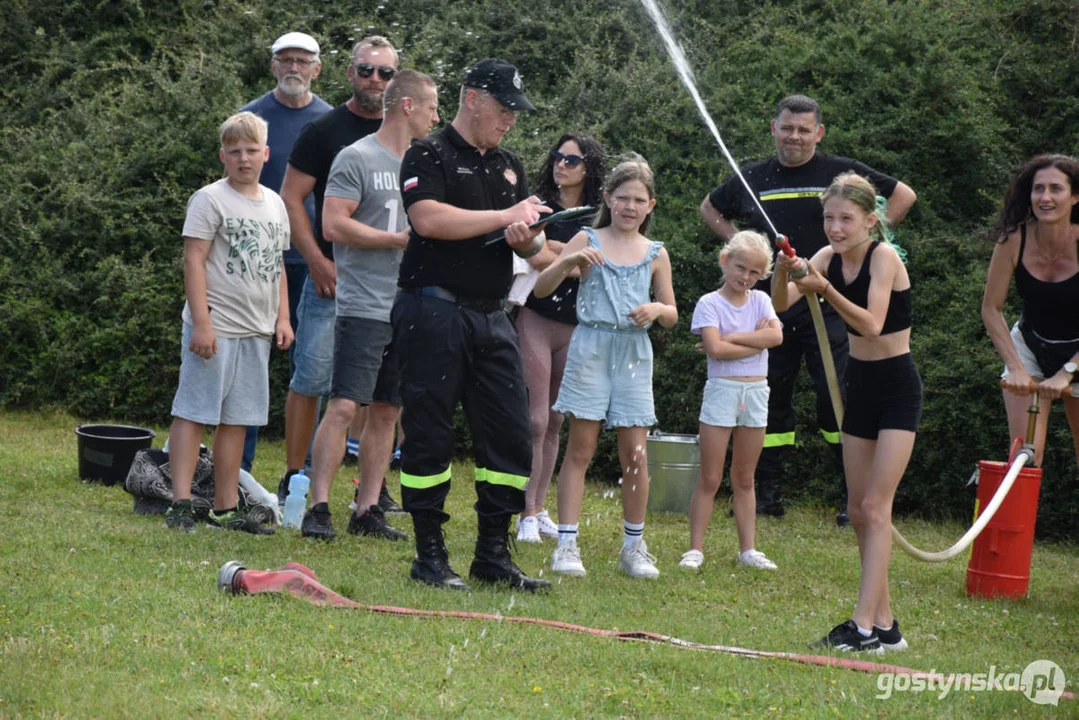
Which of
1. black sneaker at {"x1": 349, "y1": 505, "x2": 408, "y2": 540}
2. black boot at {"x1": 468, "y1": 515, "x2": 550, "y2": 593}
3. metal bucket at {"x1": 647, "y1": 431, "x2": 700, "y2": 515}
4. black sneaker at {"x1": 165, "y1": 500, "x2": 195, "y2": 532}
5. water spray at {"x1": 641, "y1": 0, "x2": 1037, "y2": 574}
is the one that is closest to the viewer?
water spray at {"x1": 641, "y1": 0, "x2": 1037, "y2": 574}

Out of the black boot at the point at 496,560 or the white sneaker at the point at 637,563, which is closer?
the black boot at the point at 496,560

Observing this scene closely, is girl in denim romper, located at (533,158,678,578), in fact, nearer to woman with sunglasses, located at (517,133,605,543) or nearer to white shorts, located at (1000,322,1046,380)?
woman with sunglasses, located at (517,133,605,543)

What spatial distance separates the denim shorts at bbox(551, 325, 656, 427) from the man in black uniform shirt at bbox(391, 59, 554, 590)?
693 millimetres

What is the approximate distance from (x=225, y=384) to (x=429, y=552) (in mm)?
1709

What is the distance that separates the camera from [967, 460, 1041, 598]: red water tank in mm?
6422

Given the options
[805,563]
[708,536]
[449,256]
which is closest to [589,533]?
[708,536]

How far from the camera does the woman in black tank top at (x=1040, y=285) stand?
6.48 meters

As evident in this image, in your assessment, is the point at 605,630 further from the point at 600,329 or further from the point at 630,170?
the point at 630,170

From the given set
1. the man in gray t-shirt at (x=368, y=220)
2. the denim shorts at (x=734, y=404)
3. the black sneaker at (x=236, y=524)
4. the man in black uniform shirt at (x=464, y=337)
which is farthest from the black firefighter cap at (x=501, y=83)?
the black sneaker at (x=236, y=524)

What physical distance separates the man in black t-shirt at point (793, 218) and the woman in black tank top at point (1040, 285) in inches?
51.0

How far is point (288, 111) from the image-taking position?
8.30 meters

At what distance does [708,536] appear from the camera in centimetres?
776

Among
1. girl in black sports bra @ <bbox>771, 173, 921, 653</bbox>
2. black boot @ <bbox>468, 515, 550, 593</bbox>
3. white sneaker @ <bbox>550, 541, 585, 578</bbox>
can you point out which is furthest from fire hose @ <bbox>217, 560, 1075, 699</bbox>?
white sneaker @ <bbox>550, 541, 585, 578</bbox>

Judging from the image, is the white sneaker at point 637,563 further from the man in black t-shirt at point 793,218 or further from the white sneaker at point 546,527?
the man in black t-shirt at point 793,218
